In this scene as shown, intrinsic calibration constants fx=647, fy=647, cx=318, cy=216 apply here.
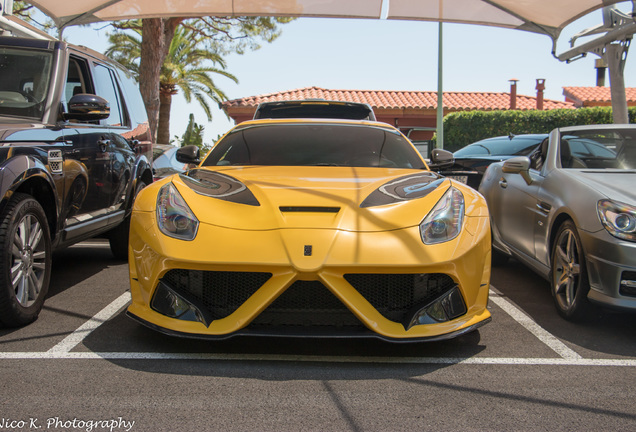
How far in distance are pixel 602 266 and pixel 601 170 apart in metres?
1.17

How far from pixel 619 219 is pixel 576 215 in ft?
1.14

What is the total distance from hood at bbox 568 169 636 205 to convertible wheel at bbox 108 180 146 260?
13.5ft

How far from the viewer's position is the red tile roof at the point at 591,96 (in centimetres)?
3422

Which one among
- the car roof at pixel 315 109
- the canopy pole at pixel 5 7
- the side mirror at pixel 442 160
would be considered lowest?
the side mirror at pixel 442 160

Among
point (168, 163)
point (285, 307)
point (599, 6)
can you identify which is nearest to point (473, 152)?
point (599, 6)

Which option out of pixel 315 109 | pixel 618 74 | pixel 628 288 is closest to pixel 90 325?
pixel 628 288

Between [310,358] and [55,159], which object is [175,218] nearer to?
[310,358]

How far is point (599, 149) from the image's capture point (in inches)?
209

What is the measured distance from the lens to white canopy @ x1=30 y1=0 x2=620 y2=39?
910 cm

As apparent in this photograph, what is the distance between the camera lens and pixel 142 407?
9.14ft

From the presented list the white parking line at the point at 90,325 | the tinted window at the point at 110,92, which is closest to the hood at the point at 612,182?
the white parking line at the point at 90,325

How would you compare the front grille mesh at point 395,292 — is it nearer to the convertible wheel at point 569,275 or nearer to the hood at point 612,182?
the convertible wheel at point 569,275

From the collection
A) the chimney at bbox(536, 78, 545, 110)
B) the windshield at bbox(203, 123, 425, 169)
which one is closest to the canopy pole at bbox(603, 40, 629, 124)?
the windshield at bbox(203, 123, 425, 169)

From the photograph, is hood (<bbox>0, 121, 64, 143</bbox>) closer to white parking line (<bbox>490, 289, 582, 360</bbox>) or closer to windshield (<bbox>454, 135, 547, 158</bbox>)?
white parking line (<bbox>490, 289, 582, 360</bbox>)
